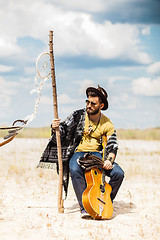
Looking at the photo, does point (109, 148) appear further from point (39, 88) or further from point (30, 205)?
point (30, 205)

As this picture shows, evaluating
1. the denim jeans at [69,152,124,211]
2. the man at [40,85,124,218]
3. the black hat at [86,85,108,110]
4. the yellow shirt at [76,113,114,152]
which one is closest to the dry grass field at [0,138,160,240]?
the denim jeans at [69,152,124,211]

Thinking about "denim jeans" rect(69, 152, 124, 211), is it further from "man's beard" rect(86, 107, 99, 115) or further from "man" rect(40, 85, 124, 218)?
"man's beard" rect(86, 107, 99, 115)

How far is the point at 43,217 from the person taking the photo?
5.39 metres

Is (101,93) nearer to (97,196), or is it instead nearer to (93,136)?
(93,136)

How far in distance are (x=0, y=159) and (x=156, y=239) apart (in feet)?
22.0

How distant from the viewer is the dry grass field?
473cm

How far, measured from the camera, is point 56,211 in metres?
5.90

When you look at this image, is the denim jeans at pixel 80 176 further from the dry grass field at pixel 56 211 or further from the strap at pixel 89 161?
the dry grass field at pixel 56 211

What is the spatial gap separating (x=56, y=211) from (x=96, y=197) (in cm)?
91

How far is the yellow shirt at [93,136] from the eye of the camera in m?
5.72

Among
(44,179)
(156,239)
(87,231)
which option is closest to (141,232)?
(156,239)

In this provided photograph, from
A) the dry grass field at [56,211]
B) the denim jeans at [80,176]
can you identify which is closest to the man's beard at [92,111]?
the denim jeans at [80,176]

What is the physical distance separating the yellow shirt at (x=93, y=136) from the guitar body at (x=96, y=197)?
16.2 inches

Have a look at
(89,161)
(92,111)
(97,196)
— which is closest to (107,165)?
(89,161)
